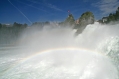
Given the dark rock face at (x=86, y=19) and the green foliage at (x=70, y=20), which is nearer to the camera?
the dark rock face at (x=86, y=19)

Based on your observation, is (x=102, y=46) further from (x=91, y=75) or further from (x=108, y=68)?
Result: (x=91, y=75)

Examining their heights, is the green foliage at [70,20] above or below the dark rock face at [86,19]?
above

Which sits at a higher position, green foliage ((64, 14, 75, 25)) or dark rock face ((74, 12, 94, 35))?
green foliage ((64, 14, 75, 25))

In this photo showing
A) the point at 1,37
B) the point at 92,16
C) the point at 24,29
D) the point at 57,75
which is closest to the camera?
the point at 57,75

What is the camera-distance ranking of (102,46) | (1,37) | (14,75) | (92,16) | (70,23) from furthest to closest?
1. (1,37)
2. (70,23)
3. (92,16)
4. (102,46)
5. (14,75)

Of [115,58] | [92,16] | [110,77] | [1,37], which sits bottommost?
[110,77]

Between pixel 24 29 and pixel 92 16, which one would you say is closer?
pixel 92 16

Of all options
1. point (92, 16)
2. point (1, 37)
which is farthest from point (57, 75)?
point (1, 37)

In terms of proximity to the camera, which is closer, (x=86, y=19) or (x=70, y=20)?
(x=86, y=19)

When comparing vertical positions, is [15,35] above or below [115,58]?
above

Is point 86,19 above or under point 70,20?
under

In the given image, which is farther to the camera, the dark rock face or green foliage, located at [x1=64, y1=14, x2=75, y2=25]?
green foliage, located at [x1=64, y1=14, x2=75, y2=25]
